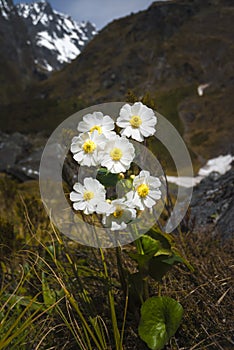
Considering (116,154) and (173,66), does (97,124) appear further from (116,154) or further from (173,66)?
(173,66)

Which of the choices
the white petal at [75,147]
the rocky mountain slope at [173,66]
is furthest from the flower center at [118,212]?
the rocky mountain slope at [173,66]

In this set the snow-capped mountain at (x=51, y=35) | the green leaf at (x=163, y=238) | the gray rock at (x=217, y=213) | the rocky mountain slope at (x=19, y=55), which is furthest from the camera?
the snow-capped mountain at (x=51, y=35)

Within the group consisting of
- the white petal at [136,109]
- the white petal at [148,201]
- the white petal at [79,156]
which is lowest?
the white petal at [148,201]

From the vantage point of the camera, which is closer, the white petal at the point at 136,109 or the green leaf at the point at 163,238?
the white petal at the point at 136,109

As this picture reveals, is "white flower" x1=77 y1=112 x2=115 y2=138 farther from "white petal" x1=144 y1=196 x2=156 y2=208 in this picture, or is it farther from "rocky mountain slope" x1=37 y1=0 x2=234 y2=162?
"rocky mountain slope" x1=37 y1=0 x2=234 y2=162

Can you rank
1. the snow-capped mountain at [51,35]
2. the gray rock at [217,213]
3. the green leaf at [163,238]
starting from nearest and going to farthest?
1. the green leaf at [163,238]
2. the gray rock at [217,213]
3. the snow-capped mountain at [51,35]

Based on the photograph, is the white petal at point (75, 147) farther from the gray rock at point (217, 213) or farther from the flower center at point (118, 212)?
the gray rock at point (217, 213)

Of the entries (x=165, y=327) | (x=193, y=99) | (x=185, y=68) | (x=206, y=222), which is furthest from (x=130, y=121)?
(x=185, y=68)

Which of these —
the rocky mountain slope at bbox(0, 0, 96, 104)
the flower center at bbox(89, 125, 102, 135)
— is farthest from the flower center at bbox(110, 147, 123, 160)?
the rocky mountain slope at bbox(0, 0, 96, 104)

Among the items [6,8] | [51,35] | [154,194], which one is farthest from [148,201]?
[51,35]
